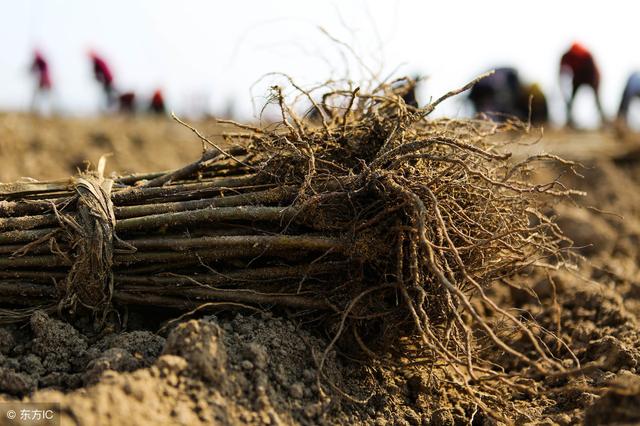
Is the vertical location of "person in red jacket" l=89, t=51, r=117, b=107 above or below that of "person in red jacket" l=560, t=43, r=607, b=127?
above

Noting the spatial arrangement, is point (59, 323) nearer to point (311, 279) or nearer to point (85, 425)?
point (85, 425)

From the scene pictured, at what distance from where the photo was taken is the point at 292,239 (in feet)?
7.99

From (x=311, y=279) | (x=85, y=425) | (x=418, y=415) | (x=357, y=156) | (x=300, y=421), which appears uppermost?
(x=357, y=156)

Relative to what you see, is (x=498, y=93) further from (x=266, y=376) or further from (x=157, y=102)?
(x=157, y=102)

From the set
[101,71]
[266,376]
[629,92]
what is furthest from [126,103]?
[266,376]

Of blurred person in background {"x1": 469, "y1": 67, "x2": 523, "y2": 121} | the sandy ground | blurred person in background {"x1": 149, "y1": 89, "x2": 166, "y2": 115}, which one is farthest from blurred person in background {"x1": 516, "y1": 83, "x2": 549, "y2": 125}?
blurred person in background {"x1": 149, "y1": 89, "x2": 166, "y2": 115}

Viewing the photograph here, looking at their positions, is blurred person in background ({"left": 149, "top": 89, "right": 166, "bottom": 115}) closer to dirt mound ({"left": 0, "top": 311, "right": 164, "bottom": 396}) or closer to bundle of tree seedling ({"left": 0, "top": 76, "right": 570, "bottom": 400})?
bundle of tree seedling ({"left": 0, "top": 76, "right": 570, "bottom": 400})

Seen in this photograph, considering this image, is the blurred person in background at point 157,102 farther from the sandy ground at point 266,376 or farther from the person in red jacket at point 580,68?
the sandy ground at point 266,376

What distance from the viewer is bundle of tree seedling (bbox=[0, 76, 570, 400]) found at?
241cm

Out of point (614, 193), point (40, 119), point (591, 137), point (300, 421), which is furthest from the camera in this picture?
point (40, 119)

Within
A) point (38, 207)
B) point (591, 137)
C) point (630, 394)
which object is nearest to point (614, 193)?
point (591, 137)

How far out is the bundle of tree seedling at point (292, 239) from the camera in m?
2.41

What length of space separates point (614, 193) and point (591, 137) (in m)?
2.30

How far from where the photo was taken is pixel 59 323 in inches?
93.4
